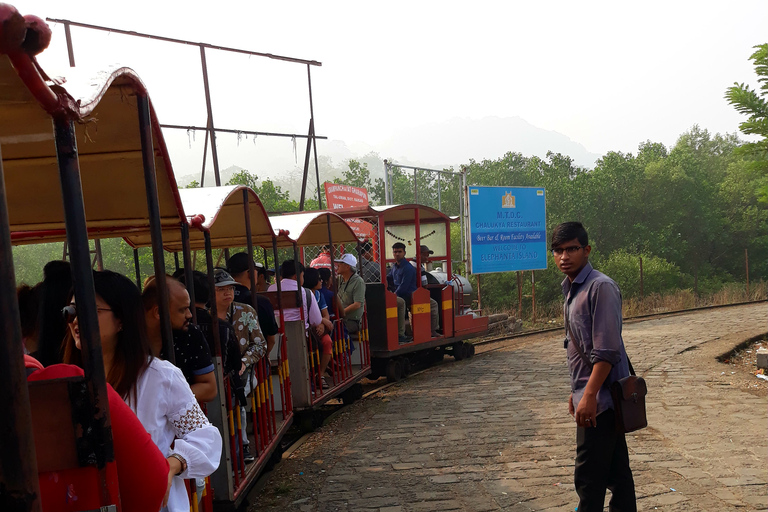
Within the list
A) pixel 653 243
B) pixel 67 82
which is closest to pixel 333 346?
pixel 67 82

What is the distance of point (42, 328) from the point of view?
2.83m

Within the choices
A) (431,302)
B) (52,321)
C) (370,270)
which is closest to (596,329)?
(52,321)

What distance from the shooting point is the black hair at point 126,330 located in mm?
2316

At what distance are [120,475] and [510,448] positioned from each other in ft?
18.2

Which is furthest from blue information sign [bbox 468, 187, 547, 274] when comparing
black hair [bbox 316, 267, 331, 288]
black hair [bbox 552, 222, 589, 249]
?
black hair [bbox 552, 222, 589, 249]

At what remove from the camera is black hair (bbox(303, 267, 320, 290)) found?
883 centimetres

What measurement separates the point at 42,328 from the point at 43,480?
1.29 metres

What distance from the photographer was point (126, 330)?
235 cm

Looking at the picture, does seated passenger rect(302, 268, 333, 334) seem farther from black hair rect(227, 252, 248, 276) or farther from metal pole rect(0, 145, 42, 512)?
metal pole rect(0, 145, 42, 512)

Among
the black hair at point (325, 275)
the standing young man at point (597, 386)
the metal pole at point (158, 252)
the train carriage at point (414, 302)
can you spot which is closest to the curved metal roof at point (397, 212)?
the train carriage at point (414, 302)

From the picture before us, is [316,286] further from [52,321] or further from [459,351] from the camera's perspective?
[52,321]

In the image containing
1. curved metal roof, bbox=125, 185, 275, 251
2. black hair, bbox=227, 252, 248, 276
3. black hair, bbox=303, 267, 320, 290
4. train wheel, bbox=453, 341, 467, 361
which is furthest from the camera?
train wheel, bbox=453, 341, 467, 361

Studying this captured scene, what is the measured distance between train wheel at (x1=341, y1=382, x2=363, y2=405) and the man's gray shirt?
20.1 ft

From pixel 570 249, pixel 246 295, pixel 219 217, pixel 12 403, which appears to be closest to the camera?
pixel 12 403
